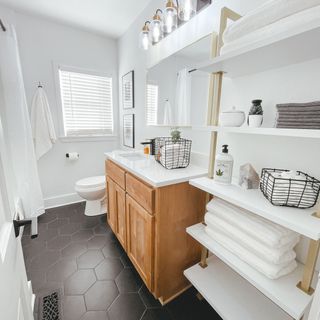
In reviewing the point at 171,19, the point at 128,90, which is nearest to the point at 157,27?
the point at 171,19

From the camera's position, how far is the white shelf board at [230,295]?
98 cm

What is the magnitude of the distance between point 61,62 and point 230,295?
9.89 ft

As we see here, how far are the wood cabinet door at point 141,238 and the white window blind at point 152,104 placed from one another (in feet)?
3.00

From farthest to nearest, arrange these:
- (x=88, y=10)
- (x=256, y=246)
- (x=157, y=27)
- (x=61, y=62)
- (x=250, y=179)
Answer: (x=61, y=62) → (x=88, y=10) → (x=157, y=27) → (x=250, y=179) → (x=256, y=246)

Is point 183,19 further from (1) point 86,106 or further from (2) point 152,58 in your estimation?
(1) point 86,106

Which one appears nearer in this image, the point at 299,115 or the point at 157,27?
the point at 299,115

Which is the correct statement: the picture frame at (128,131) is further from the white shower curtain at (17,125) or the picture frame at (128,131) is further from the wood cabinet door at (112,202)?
the white shower curtain at (17,125)

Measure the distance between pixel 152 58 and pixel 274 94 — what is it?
135cm

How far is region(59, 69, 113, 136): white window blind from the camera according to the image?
8.20 feet

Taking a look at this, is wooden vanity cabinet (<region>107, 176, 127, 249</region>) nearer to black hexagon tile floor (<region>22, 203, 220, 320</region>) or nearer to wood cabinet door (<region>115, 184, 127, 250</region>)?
wood cabinet door (<region>115, 184, 127, 250</region>)

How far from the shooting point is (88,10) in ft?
6.55

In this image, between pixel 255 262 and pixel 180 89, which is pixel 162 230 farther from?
pixel 180 89

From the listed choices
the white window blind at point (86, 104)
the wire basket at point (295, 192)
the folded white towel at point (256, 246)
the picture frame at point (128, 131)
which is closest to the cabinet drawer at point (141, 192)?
the folded white towel at point (256, 246)

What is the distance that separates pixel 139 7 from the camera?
1918 millimetres
